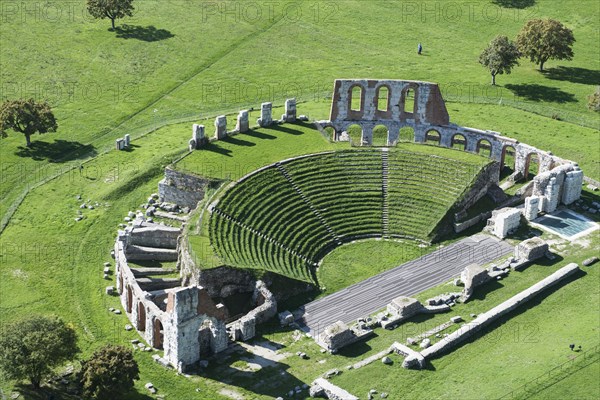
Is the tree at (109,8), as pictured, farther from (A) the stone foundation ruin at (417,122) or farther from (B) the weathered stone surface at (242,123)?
(A) the stone foundation ruin at (417,122)

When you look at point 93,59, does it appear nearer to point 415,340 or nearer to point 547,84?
point 547,84

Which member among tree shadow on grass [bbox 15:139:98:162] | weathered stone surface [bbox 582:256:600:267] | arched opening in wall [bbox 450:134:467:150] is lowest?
weathered stone surface [bbox 582:256:600:267]

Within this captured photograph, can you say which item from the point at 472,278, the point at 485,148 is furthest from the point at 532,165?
the point at 472,278

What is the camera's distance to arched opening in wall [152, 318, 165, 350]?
71.1 metres

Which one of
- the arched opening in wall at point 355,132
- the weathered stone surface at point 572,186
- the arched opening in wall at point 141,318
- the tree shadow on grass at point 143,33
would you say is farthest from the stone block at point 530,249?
the tree shadow on grass at point 143,33

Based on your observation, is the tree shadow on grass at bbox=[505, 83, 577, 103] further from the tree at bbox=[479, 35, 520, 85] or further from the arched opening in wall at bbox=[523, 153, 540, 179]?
the arched opening in wall at bbox=[523, 153, 540, 179]

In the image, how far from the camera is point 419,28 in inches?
5492

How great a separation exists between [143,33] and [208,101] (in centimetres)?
2231

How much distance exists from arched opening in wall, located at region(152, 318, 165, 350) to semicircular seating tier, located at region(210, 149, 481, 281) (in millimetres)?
8763

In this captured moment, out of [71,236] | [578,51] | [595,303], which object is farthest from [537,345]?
[578,51]

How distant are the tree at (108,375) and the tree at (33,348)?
7.81 feet

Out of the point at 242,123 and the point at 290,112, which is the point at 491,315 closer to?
the point at 242,123

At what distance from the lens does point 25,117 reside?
102875 millimetres

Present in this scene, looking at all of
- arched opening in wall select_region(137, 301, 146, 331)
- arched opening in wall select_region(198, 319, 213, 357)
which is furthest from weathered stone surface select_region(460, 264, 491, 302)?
arched opening in wall select_region(137, 301, 146, 331)
